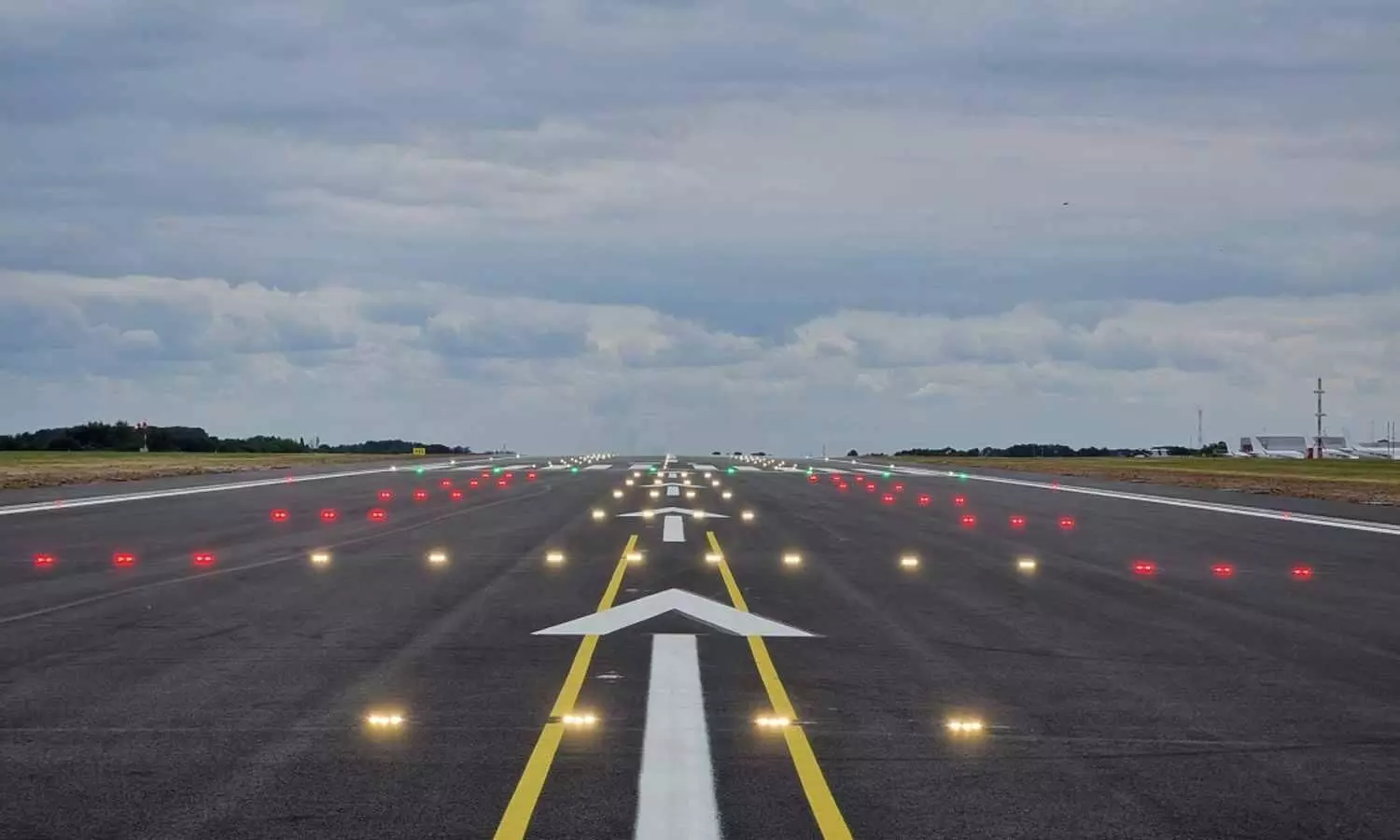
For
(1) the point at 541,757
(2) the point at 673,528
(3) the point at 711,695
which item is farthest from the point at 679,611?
(2) the point at 673,528

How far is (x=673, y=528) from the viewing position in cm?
2394

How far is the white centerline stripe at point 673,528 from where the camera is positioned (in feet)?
72.5

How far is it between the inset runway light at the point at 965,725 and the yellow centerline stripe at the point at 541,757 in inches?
99.9

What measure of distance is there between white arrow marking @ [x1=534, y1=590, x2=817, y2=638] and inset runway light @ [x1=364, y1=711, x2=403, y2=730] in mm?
3457

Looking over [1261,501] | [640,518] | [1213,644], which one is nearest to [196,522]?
[640,518]

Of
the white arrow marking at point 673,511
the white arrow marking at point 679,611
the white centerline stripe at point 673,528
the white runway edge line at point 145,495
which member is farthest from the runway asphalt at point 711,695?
the white runway edge line at point 145,495

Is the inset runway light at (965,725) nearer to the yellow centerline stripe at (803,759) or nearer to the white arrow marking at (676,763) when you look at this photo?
the yellow centerline stripe at (803,759)

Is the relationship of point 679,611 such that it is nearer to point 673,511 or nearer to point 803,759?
point 803,759

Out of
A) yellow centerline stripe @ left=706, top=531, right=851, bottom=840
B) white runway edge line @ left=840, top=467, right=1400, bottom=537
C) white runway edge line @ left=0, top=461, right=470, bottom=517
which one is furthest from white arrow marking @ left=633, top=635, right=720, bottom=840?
white runway edge line @ left=0, top=461, right=470, bottom=517

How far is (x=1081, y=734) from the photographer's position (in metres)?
8.17

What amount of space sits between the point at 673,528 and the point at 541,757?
54.0ft

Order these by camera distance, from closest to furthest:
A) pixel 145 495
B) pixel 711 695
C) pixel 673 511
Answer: pixel 711 695 < pixel 673 511 < pixel 145 495

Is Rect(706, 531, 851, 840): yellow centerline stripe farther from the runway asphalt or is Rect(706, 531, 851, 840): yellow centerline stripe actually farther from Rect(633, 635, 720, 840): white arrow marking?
Rect(633, 635, 720, 840): white arrow marking

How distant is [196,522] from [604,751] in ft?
68.7
